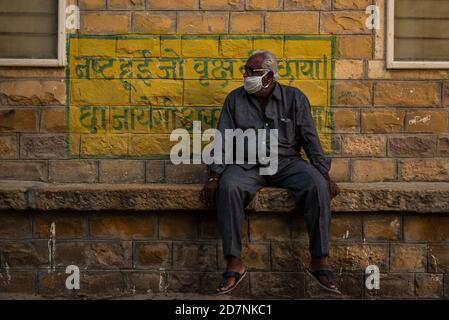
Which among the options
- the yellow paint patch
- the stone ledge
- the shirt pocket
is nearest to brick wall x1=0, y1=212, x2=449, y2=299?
the stone ledge

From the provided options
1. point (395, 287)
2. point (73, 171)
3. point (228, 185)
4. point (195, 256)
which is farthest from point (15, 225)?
point (395, 287)

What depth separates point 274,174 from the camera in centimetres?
583

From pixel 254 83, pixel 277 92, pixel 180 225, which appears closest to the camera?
pixel 254 83

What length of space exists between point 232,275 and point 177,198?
72 centimetres

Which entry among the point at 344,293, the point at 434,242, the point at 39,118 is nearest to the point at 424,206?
the point at 434,242

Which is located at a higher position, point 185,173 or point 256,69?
point 256,69

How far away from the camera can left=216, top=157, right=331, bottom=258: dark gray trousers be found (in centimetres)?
553

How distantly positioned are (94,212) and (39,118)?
0.86 metres

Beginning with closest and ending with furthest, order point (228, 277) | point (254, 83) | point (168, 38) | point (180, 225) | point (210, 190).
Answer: point (228, 277) → point (210, 190) → point (254, 83) → point (180, 225) → point (168, 38)

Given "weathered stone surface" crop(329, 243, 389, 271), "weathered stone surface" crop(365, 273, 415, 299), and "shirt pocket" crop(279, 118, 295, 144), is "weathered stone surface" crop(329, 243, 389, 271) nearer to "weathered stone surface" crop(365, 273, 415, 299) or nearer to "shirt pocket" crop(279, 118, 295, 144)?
"weathered stone surface" crop(365, 273, 415, 299)

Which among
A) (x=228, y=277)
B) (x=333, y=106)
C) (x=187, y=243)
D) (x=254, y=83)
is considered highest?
(x=254, y=83)

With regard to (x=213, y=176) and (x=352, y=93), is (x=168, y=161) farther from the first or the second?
(x=352, y=93)

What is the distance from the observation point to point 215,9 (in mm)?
6230

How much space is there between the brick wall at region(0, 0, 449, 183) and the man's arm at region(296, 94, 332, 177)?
47 cm
